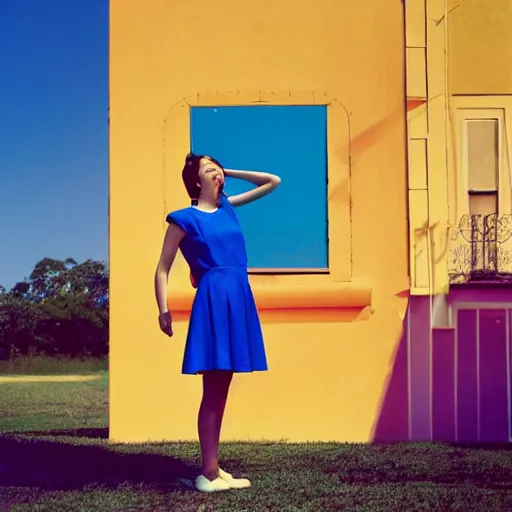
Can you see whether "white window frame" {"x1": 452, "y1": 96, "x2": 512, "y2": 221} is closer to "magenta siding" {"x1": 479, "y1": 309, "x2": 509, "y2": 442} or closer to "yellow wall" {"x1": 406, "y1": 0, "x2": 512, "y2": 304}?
"yellow wall" {"x1": 406, "y1": 0, "x2": 512, "y2": 304}

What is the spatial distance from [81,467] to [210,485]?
1107 millimetres

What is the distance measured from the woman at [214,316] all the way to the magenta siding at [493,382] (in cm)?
245

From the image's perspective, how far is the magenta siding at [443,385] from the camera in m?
6.59

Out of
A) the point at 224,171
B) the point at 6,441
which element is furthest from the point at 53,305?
the point at 224,171

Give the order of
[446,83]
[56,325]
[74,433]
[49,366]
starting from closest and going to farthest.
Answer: [446,83], [74,433], [49,366], [56,325]

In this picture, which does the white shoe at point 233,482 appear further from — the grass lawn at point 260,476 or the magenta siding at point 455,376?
the magenta siding at point 455,376

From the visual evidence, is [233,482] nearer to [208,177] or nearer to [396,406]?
[208,177]

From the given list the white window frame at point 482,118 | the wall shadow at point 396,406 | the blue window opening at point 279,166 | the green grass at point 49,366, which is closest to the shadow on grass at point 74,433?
the blue window opening at point 279,166

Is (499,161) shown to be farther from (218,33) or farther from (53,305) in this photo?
(53,305)

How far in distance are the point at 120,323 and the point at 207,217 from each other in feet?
6.71

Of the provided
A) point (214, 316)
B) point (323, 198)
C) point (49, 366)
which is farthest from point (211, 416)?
point (49, 366)

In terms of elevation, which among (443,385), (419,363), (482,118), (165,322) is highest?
(482,118)

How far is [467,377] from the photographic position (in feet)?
21.7

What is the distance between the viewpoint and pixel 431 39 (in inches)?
264
